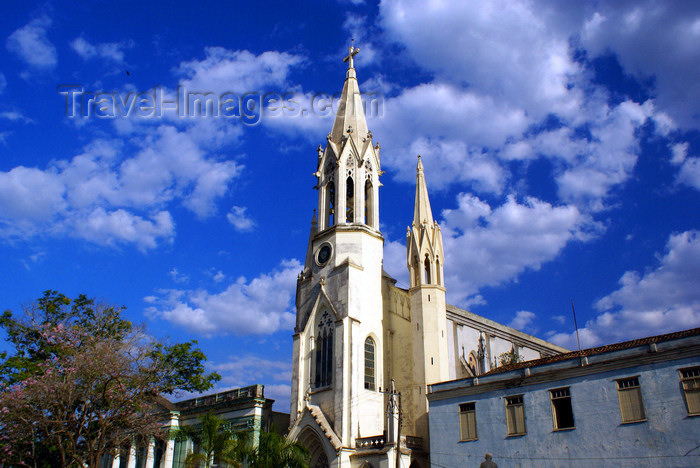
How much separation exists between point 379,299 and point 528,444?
48.1ft

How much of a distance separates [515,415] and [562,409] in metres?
2.02

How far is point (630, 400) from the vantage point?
21.9 metres

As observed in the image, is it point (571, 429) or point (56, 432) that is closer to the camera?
point (571, 429)

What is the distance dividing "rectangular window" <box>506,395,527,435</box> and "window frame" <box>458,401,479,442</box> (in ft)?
5.64

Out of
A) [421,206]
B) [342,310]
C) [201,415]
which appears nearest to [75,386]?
[201,415]

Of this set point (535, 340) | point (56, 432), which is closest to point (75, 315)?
point (56, 432)

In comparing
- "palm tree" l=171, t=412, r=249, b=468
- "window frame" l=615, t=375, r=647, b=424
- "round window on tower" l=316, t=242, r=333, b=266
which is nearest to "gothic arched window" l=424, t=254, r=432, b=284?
"round window on tower" l=316, t=242, r=333, b=266

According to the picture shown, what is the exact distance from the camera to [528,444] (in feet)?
78.7

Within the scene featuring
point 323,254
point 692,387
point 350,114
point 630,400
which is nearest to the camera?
point 692,387

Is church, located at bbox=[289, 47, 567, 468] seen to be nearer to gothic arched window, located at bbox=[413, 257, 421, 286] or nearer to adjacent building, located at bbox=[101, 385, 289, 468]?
gothic arched window, located at bbox=[413, 257, 421, 286]

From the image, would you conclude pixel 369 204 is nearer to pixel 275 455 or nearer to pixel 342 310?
pixel 342 310

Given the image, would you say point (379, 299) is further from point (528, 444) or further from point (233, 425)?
point (528, 444)

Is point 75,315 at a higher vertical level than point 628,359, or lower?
higher

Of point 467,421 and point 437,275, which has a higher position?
point 437,275
